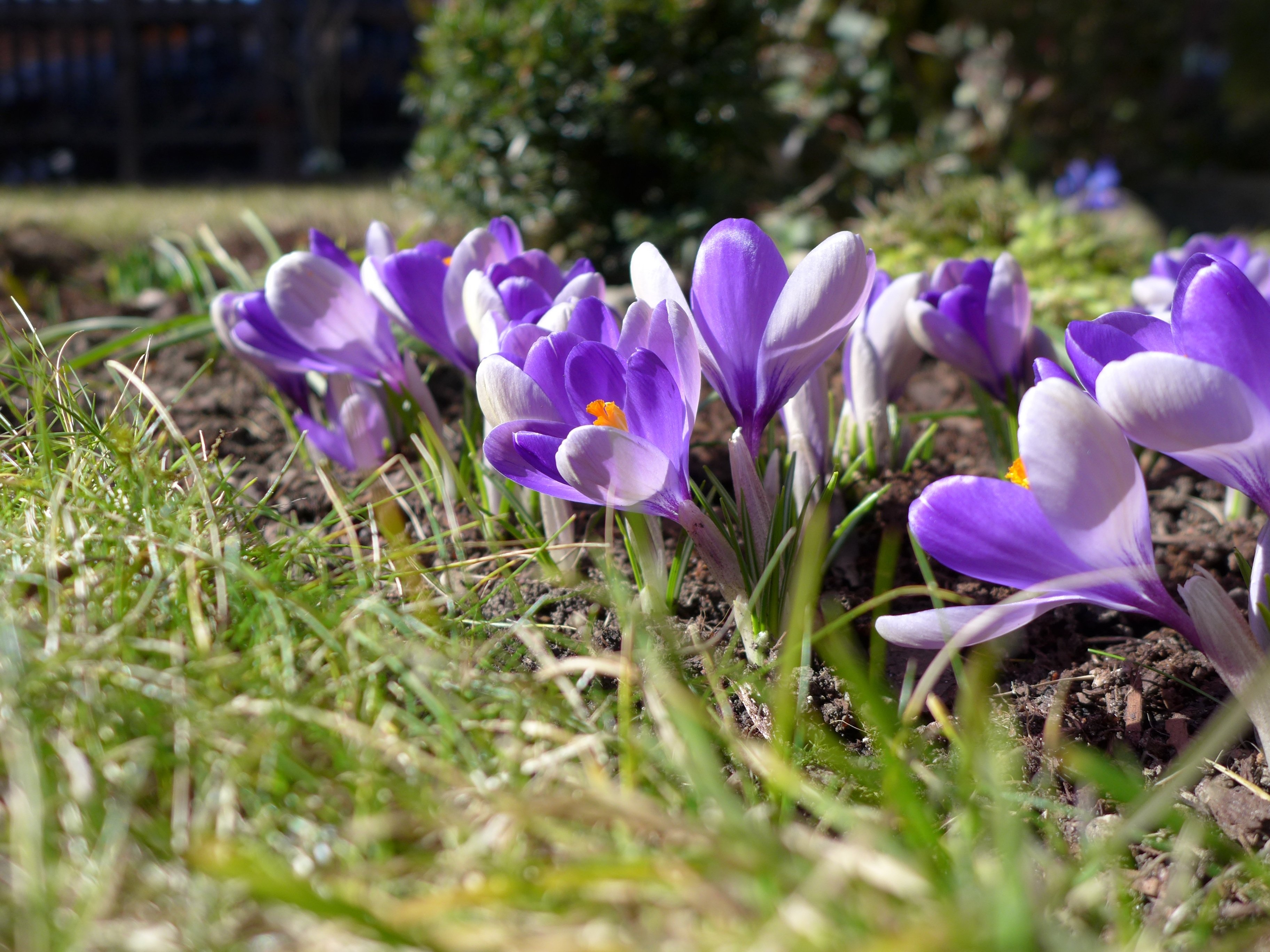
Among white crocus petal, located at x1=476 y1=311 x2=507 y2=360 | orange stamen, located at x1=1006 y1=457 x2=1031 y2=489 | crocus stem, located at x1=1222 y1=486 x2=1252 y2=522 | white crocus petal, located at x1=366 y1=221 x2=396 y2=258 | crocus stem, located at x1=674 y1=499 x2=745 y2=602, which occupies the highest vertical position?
white crocus petal, located at x1=366 y1=221 x2=396 y2=258

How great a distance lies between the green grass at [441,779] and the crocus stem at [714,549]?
2.6 inches

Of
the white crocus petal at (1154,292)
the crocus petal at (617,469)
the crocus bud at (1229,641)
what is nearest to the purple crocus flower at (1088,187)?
the white crocus petal at (1154,292)

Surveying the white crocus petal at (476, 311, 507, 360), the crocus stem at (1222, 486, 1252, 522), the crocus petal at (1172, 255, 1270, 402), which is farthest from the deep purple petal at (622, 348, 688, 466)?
the crocus stem at (1222, 486, 1252, 522)

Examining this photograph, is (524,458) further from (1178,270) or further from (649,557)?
(1178,270)

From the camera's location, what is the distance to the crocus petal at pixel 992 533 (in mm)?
748

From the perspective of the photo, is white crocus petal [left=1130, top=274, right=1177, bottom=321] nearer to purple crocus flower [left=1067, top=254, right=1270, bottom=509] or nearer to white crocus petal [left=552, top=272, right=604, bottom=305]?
purple crocus flower [left=1067, top=254, right=1270, bottom=509]

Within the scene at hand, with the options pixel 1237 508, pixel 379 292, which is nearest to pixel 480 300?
pixel 379 292

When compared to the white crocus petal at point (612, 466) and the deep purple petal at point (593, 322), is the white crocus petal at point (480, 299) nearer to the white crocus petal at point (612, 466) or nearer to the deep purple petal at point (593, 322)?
the deep purple petal at point (593, 322)

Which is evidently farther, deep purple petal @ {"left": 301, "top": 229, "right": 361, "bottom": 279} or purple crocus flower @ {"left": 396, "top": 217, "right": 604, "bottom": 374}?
deep purple petal @ {"left": 301, "top": 229, "right": 361, "bottom": 279}

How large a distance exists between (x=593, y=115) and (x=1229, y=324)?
7.27 feet

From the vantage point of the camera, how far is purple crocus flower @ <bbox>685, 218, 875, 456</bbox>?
2.89 feet

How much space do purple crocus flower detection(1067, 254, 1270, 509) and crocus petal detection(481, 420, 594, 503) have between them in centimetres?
45

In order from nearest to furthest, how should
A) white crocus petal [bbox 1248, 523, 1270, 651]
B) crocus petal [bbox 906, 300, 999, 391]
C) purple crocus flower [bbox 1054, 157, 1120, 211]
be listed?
white crocus petal [bbox 1248, 523, 1270, 651] < crocus petal [bbox 906, 300, 999, 391] < purple crocus flower [bbox 1054, 157, 1120, 211]

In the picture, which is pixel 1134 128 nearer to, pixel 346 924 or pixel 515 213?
pixel 515 213
